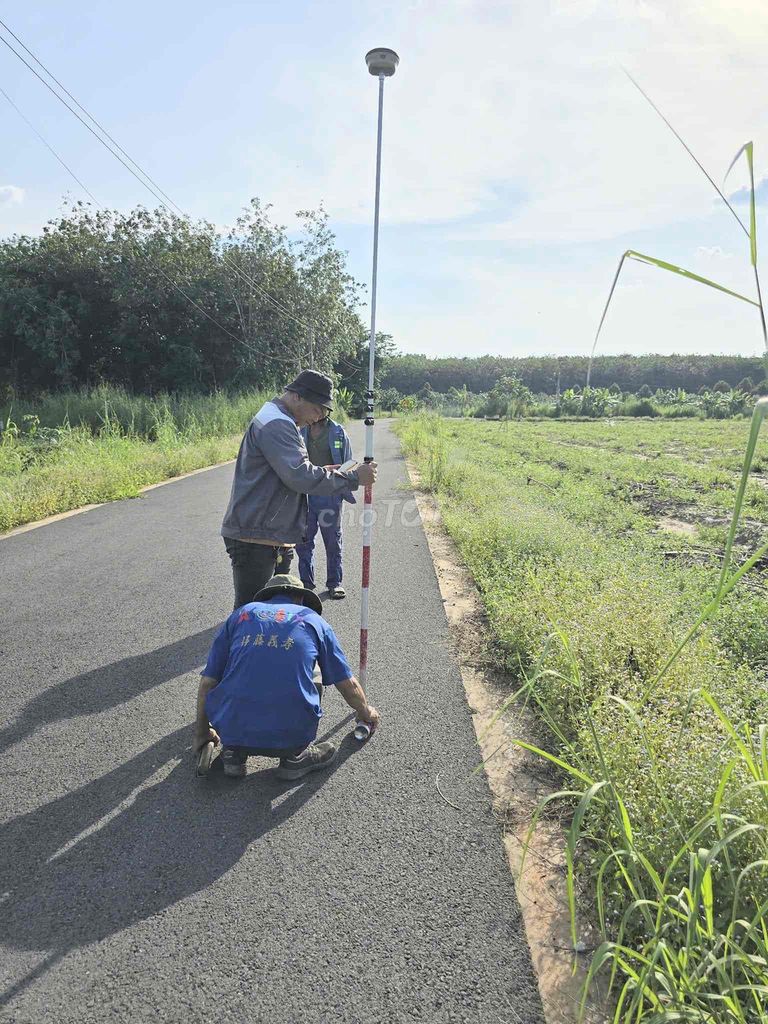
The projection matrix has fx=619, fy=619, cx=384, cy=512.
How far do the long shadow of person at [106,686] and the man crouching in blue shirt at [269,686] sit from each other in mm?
1102

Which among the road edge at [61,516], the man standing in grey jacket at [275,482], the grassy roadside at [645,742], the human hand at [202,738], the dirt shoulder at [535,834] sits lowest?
the road edge at [61,516]

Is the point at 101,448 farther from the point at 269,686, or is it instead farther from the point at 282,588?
the point at 269,686

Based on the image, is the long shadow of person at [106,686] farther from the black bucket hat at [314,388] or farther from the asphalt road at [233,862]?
the black bucket hat at [314,388]

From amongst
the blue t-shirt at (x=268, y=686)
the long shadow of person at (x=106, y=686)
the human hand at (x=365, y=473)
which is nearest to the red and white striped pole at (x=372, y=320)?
the human hand at (x=365, y=473)

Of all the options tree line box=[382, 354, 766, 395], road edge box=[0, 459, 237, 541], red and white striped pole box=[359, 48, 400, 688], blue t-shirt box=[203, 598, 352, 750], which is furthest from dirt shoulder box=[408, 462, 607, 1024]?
tree line box=[382, 354, 766, 395]

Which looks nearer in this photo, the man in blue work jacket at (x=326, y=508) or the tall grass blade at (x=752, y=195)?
the tall grass blade at (x=752, y=195)

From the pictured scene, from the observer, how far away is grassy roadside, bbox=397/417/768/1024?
164 centimetres

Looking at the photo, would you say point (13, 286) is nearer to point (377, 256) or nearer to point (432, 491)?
point (432, 491)

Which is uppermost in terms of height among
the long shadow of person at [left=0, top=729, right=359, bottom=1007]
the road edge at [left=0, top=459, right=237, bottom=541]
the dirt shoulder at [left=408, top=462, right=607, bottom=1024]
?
the dirt shoulder at [left=408, top=462, right=607, bottom=1024]

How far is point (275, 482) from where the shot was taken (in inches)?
146

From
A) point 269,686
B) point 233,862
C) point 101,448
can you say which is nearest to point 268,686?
point 269,686

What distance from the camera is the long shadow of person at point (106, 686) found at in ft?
11.6

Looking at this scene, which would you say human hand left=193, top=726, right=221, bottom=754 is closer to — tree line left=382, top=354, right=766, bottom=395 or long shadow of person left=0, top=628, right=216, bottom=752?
long shadow of person left=0, top=628, right=216, bottom=752

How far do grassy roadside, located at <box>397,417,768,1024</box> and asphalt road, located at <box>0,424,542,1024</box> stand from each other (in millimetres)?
419
